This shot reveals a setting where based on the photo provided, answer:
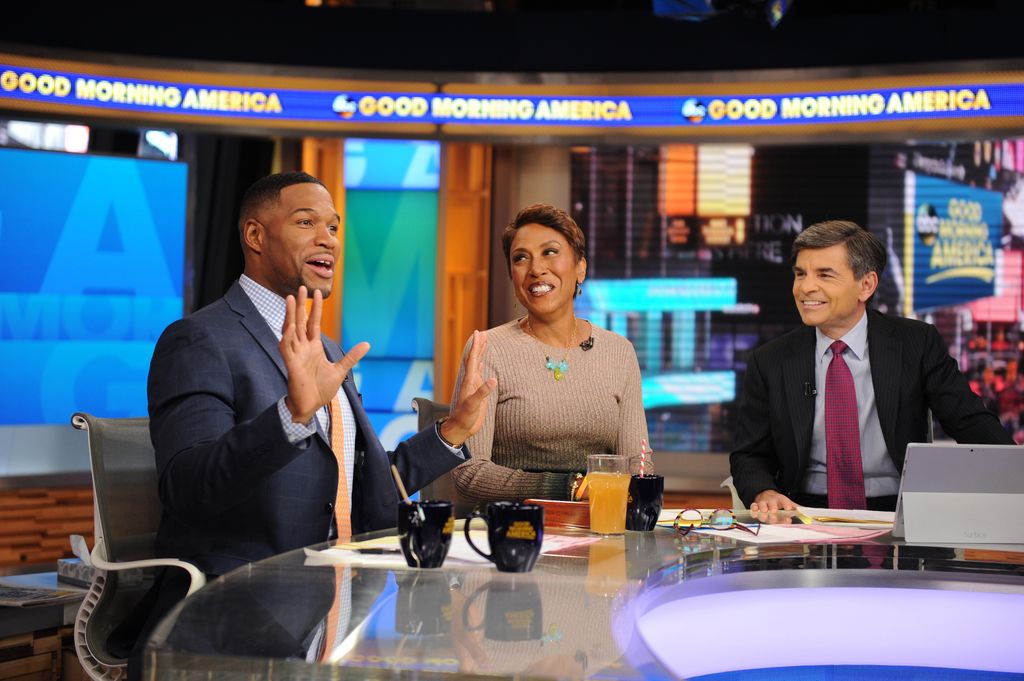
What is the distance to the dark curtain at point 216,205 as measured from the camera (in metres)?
5.82

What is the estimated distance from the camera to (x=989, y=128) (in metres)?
5.25

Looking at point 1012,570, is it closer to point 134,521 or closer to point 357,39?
point 134,521

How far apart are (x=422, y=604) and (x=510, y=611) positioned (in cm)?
10

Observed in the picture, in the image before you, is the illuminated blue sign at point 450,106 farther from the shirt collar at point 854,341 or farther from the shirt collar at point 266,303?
the shirt collar at point 266,303

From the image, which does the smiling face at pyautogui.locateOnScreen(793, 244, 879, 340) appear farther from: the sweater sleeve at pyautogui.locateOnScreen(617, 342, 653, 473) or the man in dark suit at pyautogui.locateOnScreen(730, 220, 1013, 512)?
the sweater sleeve at pyautogui.locateOnScreen(617, 342, 653, 473)

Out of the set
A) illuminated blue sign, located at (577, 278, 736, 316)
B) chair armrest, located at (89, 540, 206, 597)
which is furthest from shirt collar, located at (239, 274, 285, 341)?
illuminated blue sign, located at (577, 278, 736, 316)

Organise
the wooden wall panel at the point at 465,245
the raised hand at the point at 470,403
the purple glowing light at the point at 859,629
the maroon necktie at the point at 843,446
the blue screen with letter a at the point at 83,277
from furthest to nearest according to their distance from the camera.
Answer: the wooden wall panel at the point at 465,245 < the blue screen with letter a at the point at 83,277 < the maroon necktie at the point at 843,446 < the raised hand at the point at 470,403 < the purple glowing light at the point at 859,629

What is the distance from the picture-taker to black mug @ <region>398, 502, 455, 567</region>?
4.90 ft

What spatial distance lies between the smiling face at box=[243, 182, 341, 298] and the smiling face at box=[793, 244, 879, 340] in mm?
1222

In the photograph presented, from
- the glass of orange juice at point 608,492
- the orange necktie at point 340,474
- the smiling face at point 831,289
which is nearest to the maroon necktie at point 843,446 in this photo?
the smiling face at point 831,289

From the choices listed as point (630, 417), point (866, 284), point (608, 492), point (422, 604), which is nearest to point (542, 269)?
point (630, 417)

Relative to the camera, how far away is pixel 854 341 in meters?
2.81

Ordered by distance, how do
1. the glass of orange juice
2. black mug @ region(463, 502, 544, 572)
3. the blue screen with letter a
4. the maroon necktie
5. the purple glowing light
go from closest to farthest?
black mug @ region(463, 502, 544, 572)
the purple glowing light
the glass of orange juice
the maroon necktie
the blue screen with letter a

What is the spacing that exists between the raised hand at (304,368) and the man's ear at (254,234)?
1.49ft
